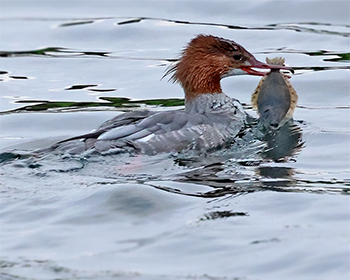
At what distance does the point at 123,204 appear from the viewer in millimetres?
6547

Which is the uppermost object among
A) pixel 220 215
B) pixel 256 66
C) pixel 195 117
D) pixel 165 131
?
pixel 256 66

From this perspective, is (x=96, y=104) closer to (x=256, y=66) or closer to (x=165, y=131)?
(x=256, y=66)

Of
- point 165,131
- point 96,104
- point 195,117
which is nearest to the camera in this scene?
point 165,131

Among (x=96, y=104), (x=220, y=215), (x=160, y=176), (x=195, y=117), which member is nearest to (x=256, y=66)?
(x=195, y=117)

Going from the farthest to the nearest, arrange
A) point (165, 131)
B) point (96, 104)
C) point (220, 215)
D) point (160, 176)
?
point (96, 104) < point (165, 131) < point (160, 176) < point (220, 215)

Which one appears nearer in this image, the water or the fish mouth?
the water

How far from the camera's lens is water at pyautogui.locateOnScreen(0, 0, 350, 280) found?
5531 mm

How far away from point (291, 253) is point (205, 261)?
60 cm

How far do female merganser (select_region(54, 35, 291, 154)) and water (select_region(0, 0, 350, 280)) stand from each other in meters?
0.20

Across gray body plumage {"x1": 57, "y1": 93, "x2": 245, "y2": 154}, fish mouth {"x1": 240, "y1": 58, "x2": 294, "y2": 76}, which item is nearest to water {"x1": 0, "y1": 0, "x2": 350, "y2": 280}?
gray body plumage {"x1": 57, "y1": 93, "x2": 245, "y2": 154}

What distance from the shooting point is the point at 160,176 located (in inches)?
296

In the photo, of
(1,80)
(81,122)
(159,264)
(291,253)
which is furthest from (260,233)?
(1,80)

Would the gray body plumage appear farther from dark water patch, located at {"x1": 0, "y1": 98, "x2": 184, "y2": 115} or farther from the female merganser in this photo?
dark water patch, located at {"x1": 0, "y1": 98, "x2": 184, "y2": 115}

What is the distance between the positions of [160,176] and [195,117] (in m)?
1.25
